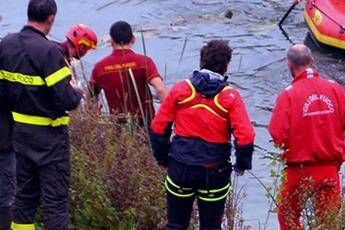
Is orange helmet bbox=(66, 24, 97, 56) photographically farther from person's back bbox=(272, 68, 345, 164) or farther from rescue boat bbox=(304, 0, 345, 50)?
rescue boat bbox=(304, 0, 345, 50)

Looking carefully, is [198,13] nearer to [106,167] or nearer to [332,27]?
[332,27]

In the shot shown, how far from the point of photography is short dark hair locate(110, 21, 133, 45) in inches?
323

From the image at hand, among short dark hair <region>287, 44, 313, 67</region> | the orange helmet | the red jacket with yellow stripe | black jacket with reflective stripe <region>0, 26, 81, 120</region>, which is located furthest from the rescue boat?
black jacket with reflective stripe <region>0, 26, 81, 120</region>

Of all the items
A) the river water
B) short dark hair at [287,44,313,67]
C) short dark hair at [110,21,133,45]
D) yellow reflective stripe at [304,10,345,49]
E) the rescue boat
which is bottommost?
the river water

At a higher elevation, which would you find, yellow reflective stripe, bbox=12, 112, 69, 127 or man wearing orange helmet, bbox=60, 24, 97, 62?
yellow reflective stripe, bbox=12, 112, 69, 127

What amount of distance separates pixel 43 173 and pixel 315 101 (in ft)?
6.84

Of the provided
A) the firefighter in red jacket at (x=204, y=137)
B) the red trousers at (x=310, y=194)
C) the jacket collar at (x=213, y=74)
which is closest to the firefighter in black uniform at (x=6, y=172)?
the firefighter in red jacket at (x=204, y=137)

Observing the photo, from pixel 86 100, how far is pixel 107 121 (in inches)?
15.7

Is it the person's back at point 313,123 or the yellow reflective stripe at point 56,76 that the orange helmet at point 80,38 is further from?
the yellow reflective stripe at point 56,76

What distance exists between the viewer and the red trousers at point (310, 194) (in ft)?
19.6

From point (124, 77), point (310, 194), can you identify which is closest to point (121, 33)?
point (124, 77)

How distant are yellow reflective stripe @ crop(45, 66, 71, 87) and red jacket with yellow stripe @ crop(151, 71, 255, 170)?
0.73 meters

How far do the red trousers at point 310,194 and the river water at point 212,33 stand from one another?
17.9 feet

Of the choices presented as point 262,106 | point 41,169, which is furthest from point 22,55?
point 262,106
